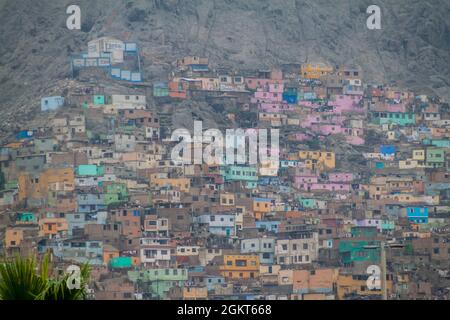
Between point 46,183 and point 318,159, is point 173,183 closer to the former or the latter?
point 46,183

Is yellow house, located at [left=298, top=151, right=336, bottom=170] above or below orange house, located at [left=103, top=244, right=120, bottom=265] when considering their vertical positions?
above

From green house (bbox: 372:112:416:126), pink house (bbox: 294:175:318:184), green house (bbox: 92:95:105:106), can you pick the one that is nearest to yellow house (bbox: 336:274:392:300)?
pink house (bbox: 294:175:318:184)

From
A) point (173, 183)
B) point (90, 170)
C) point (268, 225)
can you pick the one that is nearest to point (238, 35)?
point (173, 183)

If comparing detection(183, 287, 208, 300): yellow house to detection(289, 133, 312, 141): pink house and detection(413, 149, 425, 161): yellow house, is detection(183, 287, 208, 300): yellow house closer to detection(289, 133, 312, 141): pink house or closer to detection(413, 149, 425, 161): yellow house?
detection(289, 133, 312, 141): pink house

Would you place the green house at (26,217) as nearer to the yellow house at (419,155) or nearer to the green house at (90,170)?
the green house at (90,170)

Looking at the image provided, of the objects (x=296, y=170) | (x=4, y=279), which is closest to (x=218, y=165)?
(x=296, y=170)

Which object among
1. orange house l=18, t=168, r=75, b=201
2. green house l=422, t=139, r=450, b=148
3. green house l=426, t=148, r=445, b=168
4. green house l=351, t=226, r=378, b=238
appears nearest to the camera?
green house l=351, t=226, r=378, b=238
